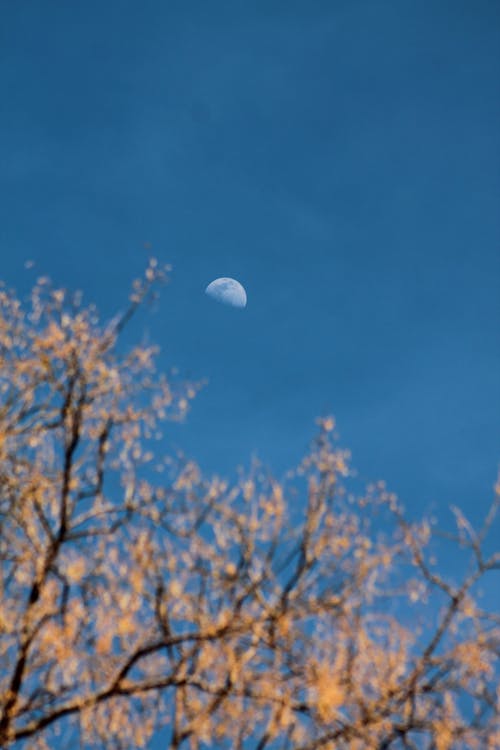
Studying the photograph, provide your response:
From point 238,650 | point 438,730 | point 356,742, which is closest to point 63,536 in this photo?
point 238,650

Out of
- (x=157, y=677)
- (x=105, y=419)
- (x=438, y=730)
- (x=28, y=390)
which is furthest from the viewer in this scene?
(x=28, y=390)

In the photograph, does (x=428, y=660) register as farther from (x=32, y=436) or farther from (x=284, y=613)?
(x=32, y=436)

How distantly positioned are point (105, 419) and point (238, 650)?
108 inches

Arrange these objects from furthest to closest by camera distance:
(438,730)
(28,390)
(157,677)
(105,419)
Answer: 1. (28,390)
2. (105,419)
3. (438,730)
4. (157,677)

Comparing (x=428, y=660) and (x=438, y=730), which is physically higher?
(x=428, y=660)

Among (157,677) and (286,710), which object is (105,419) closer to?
(157,677)

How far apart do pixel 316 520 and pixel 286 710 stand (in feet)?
5.83

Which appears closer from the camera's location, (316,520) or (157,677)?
(157,677)

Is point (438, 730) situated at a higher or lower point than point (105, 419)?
lower

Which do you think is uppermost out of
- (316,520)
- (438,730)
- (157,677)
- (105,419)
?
(105,419)

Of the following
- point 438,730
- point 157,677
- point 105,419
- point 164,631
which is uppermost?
point 105,419

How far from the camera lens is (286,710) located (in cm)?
687

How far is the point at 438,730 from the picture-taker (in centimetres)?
698

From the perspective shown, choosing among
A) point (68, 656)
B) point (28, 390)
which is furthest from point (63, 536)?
point (28, 390)
